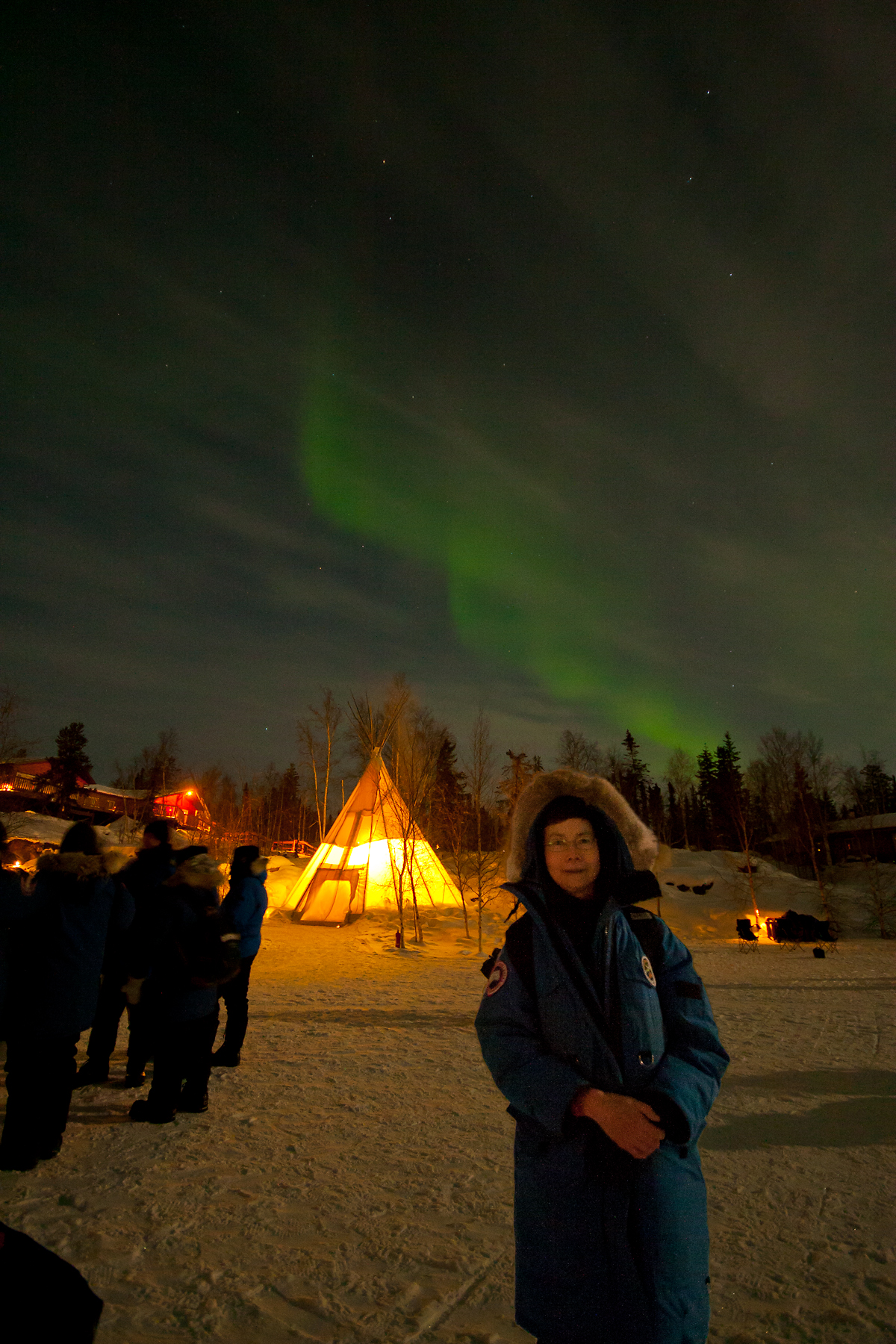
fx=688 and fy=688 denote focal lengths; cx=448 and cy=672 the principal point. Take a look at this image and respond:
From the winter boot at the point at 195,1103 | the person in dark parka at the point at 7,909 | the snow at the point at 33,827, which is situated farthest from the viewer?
the snow at the point at 33,827

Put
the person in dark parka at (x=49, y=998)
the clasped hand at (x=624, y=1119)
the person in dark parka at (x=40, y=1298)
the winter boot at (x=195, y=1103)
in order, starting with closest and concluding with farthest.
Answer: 1. the person in dark parka at (x=40, y=1298)
2. the clasped hand at (x=624, y=1119)
3. the person in dark parka at (x=49, y=998)
4. the winter boot at (x=195, y=1103)

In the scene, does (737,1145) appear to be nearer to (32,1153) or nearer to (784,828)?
(32,1153)

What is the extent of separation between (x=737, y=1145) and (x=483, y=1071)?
90.4 inches

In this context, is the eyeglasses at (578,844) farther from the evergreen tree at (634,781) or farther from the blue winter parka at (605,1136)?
the evergreen tree at (634,781)

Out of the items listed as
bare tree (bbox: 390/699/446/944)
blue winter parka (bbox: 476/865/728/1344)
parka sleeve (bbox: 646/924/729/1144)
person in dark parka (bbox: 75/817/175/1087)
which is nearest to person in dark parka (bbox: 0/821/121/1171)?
person in dark parka (bbox: 75/817/175/1087)

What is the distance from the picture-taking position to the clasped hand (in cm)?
163

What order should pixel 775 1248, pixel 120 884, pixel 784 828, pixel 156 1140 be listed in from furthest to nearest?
pixel 784 828
pixel 120 884
pixel 156 1140
pixel 775 1248

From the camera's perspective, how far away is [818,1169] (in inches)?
155

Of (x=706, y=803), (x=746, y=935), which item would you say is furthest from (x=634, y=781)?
(x=746, y=935)

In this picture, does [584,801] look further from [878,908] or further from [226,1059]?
Result: [878,908]

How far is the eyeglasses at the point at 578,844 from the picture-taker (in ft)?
6.82

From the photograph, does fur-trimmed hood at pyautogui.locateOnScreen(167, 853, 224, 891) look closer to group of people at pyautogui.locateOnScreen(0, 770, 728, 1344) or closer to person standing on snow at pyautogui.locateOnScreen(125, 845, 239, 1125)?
person standing on snow at pyautogui.locateOnScreen(125, 845, 239, 1125)

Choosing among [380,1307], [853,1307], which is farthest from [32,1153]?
[853,1307]

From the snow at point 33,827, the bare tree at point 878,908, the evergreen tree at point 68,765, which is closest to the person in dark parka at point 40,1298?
the bare tree at point 878,908
